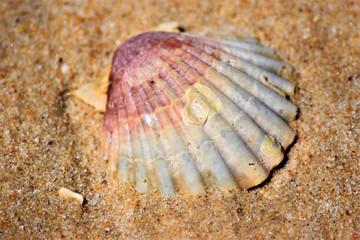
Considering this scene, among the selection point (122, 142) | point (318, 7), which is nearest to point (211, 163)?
point (122, 142)

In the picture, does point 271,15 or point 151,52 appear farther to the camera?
point 271,15

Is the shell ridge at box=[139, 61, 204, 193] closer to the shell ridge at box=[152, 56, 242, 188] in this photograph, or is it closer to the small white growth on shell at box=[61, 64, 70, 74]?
the shell ridge at box=[152, 56, 242, 188]

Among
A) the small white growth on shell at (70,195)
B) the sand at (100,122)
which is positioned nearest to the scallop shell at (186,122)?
the sand at (100,122)

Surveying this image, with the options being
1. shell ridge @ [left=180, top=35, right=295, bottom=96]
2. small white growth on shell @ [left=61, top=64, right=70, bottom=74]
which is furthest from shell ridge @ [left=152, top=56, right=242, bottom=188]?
small white growth on shell @ [left=61, top=64, right=70, bottom=74]

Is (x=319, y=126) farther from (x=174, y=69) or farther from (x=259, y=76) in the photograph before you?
(x=174, y=69)

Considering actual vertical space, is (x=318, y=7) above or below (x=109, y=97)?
above

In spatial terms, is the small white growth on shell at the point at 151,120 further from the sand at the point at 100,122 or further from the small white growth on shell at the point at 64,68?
the small white growth on shell at the point at 64,68

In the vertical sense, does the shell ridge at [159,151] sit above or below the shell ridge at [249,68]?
below
